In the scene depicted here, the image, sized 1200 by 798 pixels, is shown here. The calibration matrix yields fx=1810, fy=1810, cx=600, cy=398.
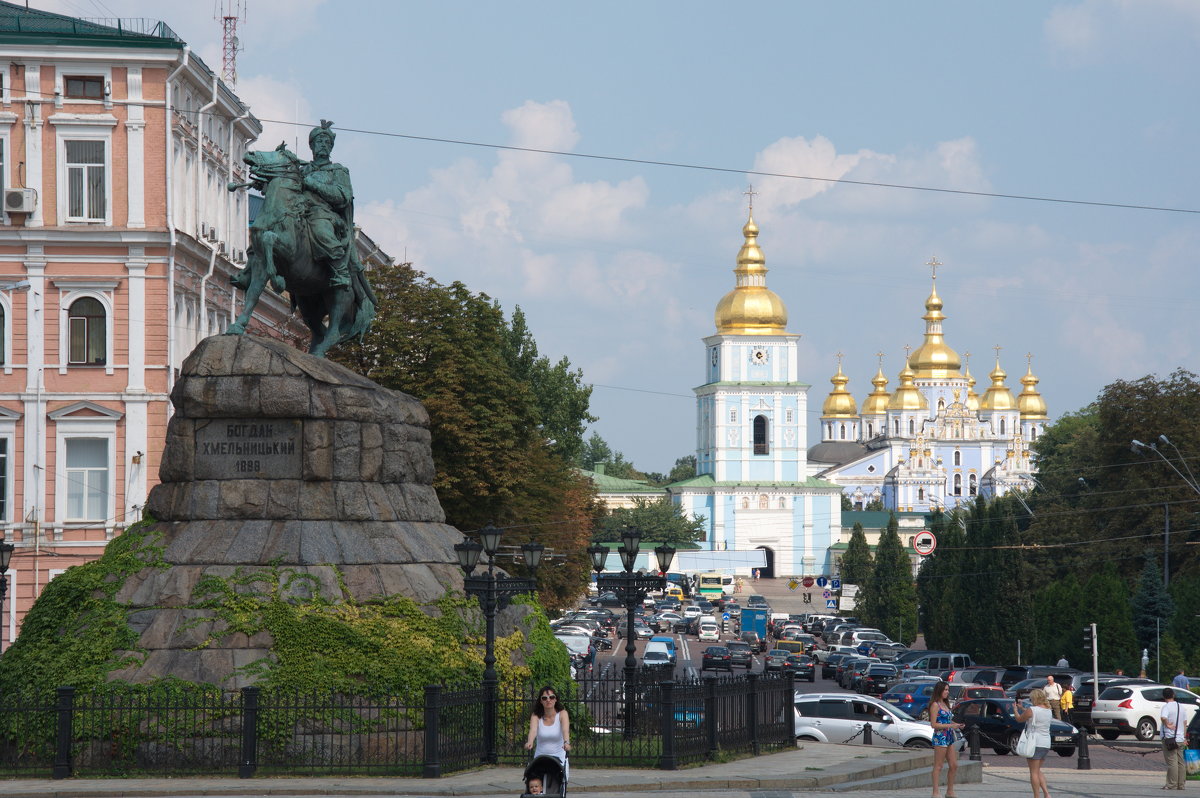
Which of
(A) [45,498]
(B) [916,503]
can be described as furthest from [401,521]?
(B) [916,503]

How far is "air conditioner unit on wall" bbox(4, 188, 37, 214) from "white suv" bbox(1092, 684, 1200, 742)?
25.2 metres

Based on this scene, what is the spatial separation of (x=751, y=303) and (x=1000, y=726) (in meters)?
111

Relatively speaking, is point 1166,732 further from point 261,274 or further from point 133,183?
point 133,183

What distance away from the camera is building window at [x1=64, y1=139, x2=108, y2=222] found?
41.0 metres

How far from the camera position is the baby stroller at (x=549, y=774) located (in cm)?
1602

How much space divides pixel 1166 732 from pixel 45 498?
26427 millimetres

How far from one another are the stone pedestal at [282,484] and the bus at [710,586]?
9653 centimetres

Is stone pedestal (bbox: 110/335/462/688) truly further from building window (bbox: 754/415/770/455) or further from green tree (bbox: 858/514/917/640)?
building window (bbox: 754/415/770/455)

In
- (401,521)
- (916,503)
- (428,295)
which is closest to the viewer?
(401,521)

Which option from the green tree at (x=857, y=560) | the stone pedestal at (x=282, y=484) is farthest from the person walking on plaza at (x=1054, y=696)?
the green tree at (x=857, y=560)

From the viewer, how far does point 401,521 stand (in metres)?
23.1

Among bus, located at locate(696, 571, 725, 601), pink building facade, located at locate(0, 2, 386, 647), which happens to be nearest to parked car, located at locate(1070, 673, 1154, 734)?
pink building facade, located at locate(0, 2, 386, 647)

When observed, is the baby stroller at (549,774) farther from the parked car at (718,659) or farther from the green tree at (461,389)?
the parked car at (718,659)

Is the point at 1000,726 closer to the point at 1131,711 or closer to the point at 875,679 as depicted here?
the point at 1131,711
